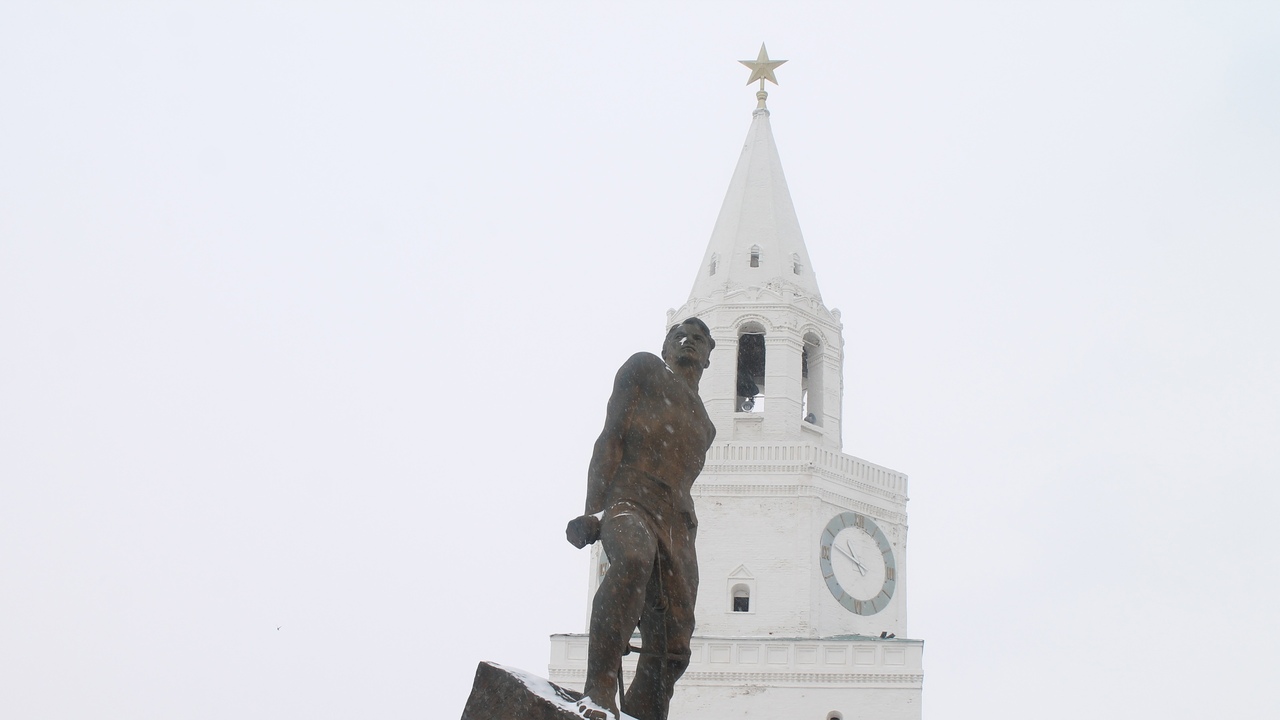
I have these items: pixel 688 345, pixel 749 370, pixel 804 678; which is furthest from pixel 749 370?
pixel 688 345

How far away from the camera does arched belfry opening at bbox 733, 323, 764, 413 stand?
38.5 m

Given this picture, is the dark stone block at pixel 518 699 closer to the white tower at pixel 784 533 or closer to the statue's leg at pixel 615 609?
the statue's leg at pixel 615 609

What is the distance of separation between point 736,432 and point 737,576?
142 inches

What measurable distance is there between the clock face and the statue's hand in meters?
27.9

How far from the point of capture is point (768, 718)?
1361 inches

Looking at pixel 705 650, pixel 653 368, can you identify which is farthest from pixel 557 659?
pixel 653 368

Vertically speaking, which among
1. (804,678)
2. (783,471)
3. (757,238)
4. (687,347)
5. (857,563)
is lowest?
(804,678)

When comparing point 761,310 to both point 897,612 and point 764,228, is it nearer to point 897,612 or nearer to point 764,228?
point 764,228

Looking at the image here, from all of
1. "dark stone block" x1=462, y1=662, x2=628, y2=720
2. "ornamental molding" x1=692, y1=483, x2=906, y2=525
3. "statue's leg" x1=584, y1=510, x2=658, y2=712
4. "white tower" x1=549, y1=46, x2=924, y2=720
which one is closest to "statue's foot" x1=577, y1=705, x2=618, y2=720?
"dark stone block" x1=462, y1=662, x2=628, y2=720

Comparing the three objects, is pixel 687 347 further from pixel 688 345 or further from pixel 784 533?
pixel 784 533

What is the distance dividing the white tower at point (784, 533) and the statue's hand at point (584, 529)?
26.2 m

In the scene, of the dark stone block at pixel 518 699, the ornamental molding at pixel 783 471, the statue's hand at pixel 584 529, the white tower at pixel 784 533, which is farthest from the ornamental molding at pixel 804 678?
the dark stone block at pixel 518 699

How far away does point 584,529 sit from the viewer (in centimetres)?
850

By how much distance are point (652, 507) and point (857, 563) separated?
28.7 meters
